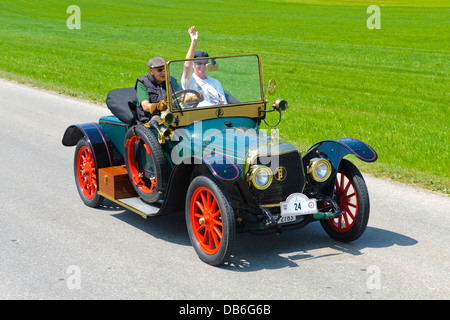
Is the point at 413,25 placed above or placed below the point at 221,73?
above

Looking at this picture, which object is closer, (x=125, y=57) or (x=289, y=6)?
(x=125, y=57)

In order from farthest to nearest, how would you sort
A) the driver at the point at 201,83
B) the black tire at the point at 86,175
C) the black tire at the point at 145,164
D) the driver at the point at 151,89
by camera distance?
the black tire at the point at 86,175, the driver at the point at 151,89, the driver at the point at 201,83, the black tire at the point at 145,164

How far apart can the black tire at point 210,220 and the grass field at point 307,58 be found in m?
3.72

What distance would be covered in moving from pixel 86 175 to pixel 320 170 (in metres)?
3.07

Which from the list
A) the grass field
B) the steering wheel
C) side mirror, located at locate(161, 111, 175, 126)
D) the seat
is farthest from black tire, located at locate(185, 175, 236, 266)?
the grass field

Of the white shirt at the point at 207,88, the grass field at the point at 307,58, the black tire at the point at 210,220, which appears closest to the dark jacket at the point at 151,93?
the white shirt at the point at 207,88

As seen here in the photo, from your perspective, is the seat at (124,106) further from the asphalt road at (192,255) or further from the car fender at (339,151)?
the car fender at (339,151)

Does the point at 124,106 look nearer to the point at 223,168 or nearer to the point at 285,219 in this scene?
the point at 223,168

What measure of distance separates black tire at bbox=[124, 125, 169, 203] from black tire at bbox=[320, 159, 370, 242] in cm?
170

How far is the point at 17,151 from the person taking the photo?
10.3 meters

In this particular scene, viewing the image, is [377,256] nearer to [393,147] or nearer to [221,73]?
[221,73]

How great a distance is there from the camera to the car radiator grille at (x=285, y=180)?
5.98 meters
